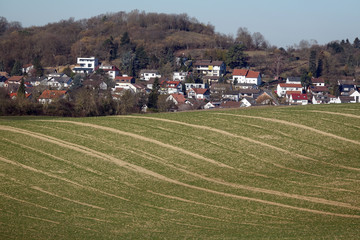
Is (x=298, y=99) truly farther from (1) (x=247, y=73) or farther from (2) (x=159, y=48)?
(2) (x=159, y=48)

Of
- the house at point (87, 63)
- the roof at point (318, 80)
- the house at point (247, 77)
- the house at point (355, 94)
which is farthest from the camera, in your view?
the house at point (87, 63)

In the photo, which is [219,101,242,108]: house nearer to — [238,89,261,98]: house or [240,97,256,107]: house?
[240,97,256,107]: house

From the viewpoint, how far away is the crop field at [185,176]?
16.7 meters

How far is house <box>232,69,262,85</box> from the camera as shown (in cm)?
10300

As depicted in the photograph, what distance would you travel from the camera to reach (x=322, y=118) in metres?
33.9

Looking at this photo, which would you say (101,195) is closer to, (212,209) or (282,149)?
(212,209)

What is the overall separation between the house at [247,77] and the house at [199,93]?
463 inches

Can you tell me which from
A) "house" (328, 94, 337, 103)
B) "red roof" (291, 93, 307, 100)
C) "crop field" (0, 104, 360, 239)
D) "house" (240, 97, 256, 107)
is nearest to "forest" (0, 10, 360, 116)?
"house" (328, 94, 337, 103)

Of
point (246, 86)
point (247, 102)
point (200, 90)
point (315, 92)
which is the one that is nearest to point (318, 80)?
point (315, 92)

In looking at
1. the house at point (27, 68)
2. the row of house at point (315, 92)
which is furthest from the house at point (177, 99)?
the house at point (27, 68)

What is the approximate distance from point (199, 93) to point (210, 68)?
22.3 m

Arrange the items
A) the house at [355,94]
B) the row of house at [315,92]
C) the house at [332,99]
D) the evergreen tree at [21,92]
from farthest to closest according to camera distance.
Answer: the house at [355,94], the row of house at [315,92], the house at [332,99], the evergreen tree at [21,92]

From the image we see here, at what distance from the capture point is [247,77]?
4075 inches

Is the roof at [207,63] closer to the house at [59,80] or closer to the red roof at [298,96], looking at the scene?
the red roof at [298,96]
